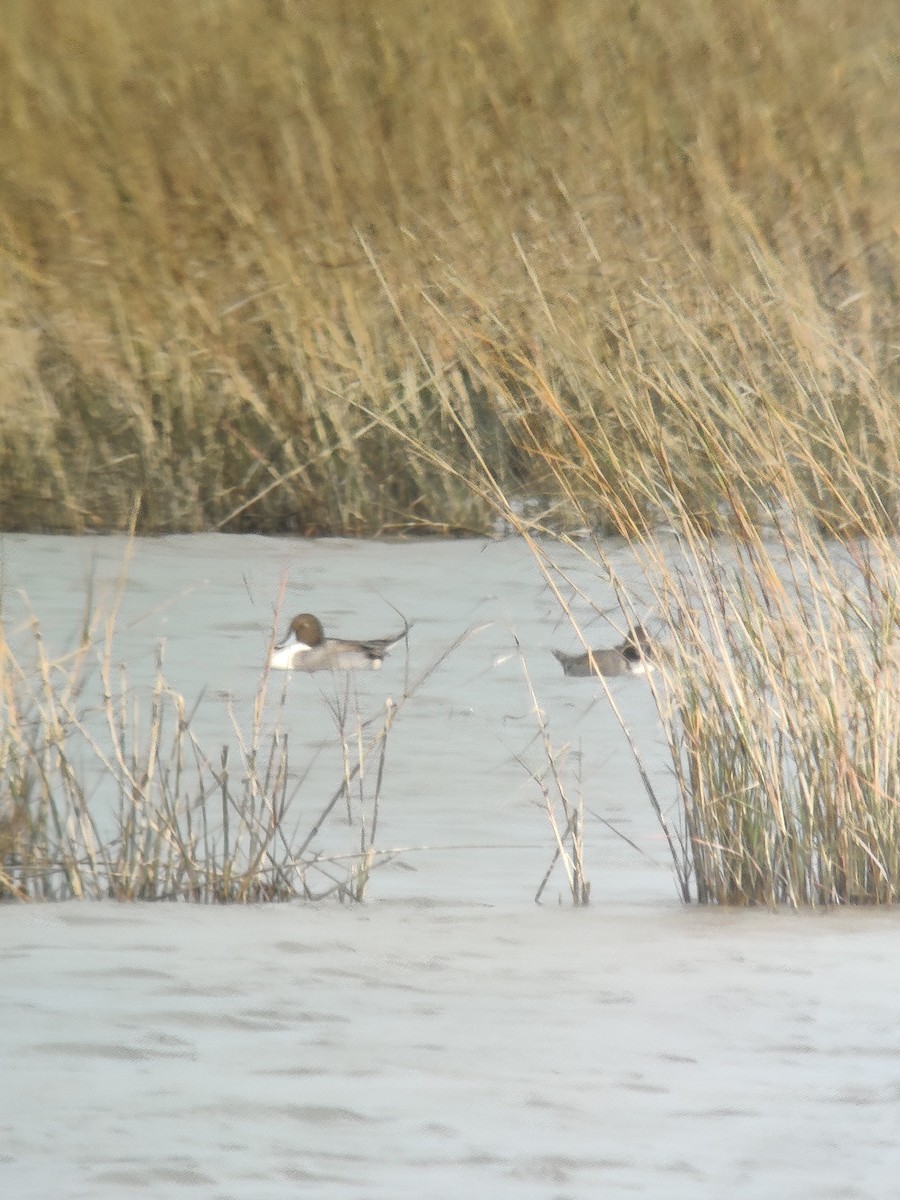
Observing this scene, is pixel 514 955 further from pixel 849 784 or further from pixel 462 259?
pixel 462 259

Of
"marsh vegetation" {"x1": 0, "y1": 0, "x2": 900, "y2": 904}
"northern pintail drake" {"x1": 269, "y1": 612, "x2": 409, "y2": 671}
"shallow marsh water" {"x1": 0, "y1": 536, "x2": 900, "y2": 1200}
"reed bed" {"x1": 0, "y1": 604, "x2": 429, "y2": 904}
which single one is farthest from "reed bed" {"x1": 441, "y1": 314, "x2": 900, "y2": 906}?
"marsh vegetation" {"x1": 0, "y1": 0, "x2": 900, "y2": 904}

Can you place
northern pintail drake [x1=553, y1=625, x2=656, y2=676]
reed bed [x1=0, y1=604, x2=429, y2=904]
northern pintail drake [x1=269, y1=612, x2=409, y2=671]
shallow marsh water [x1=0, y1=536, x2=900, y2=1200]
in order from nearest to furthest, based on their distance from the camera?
shallow marsh water [x1=0, y1=536, x2=900, y2=1200] < reed bed [x1=0, y1=604, x2=429, y2=904] < northern pintail drake [x1=553, y1=625, x2=656, y2=676] < northern pintail drake [x1=269, y1=612, x2=409, y2=671]

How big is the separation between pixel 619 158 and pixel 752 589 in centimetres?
435

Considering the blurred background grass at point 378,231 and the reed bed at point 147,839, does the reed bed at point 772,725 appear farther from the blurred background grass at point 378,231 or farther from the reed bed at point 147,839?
the blurred background grass at point 378,231

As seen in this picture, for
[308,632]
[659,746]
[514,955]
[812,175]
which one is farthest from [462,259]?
[514,955]

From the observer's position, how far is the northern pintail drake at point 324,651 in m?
4.43

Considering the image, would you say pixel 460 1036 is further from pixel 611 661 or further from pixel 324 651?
pixel 324 651

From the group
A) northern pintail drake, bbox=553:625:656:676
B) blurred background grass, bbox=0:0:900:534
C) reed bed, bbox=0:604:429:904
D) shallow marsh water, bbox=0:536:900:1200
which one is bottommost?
shallow marsh water, bbox=0:536:900:1200

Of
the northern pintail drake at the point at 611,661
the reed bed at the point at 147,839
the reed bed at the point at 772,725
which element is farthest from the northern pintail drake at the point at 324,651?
the reed bed at the point at 772,725

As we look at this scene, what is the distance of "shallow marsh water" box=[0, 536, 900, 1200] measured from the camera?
5.49 feet

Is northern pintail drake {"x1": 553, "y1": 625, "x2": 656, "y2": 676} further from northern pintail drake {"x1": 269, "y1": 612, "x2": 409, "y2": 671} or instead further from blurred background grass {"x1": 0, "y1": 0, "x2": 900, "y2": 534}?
blurred background grass {"x1": 0, "y1": 0, "x2": 900, "y2": 534}

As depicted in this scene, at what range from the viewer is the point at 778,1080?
191 cm

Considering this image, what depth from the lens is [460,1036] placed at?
6.68 feet

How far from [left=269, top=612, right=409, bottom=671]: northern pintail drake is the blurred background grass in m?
1.26
